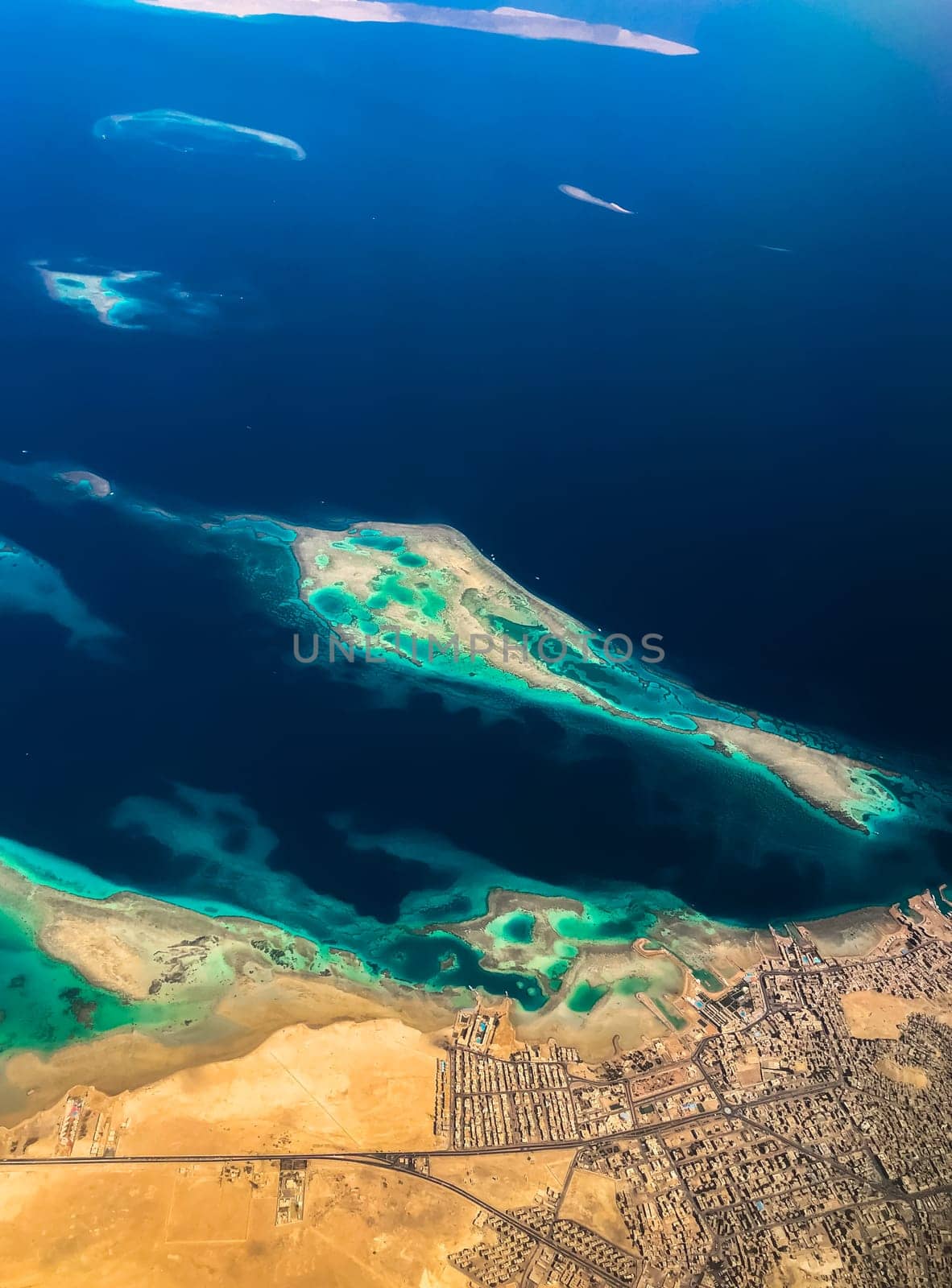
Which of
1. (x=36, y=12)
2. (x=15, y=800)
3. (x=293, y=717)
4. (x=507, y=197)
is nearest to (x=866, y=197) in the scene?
(x=507, y=197)

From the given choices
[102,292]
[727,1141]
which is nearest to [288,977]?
[727,1141]

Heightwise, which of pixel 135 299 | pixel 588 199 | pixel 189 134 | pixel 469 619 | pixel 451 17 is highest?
pixel 451 17

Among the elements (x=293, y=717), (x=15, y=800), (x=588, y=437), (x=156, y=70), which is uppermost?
(x=156, y=70)

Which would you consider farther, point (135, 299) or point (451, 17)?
point (451, 17)

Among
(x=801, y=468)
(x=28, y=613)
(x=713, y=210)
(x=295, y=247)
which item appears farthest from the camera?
(x=713, y=210)

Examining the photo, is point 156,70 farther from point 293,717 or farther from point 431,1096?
point 431,1096

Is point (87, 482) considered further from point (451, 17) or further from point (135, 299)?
point (451, 17)

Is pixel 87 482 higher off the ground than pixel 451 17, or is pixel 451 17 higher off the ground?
pixel 451 17
